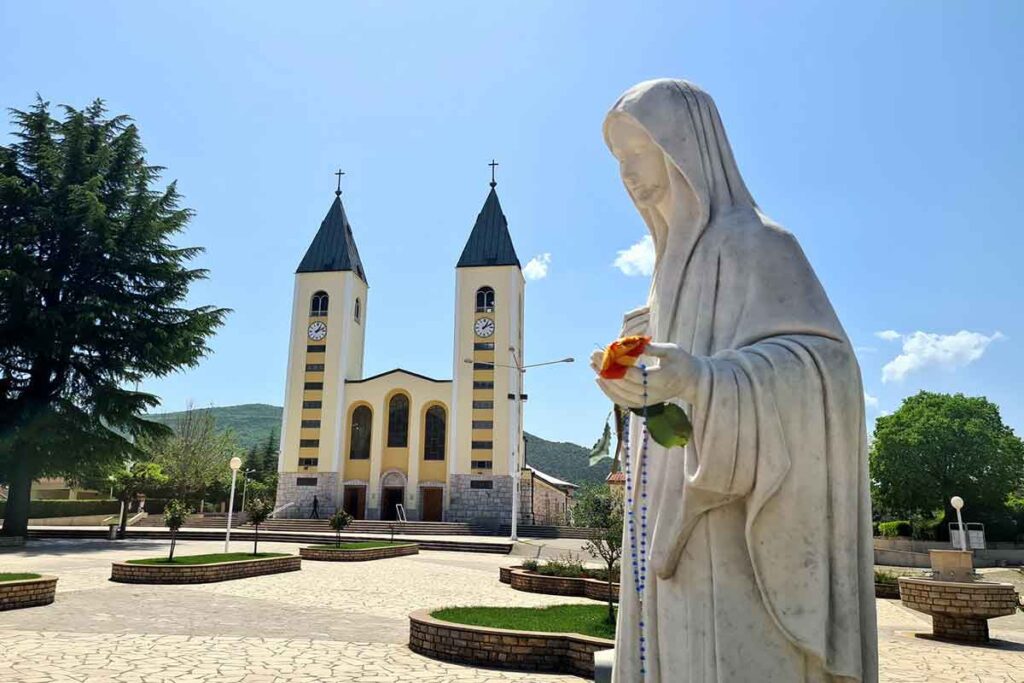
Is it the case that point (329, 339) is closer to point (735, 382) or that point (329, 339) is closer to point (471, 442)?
point (471, 442)

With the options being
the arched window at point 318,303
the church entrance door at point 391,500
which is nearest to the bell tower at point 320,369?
the arched window at point 318,303

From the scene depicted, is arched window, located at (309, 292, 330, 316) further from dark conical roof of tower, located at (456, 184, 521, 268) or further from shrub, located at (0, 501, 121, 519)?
shrub, located at (0, 501, 121, 519)

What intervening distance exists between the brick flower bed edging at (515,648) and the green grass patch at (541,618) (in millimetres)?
313

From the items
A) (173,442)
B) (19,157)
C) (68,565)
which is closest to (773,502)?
(68,565)

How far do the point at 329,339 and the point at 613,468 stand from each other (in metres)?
45.8

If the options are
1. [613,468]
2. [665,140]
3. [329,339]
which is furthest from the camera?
[329,339]

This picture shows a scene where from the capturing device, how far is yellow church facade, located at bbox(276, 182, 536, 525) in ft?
141

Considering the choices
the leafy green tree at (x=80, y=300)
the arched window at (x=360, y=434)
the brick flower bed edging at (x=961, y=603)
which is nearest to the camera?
the brick flower bed edging at (x=961, y=603)

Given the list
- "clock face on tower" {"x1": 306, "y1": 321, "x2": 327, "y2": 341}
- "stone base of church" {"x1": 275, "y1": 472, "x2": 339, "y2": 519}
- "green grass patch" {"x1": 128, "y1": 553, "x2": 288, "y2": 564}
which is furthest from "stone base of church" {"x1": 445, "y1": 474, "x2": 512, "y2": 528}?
"green grass patch" {"x1": 128, "y1": 553, "x2": 288, "y2": 564}

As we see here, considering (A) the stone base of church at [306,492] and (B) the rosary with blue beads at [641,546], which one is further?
(A) the stone base of church at [306,492]

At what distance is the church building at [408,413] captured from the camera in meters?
43.0

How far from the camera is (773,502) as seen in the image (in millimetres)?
1636

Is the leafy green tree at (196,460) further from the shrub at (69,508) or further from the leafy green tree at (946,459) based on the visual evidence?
the leafy green tree at (946,459)

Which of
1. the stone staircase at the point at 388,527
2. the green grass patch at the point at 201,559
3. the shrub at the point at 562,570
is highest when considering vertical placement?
the shrub at the point at 562,570
